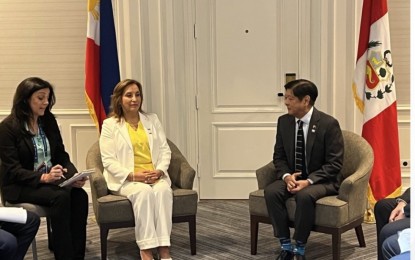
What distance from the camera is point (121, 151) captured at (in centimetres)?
444

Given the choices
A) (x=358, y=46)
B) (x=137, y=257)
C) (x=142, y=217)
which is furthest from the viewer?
(x=358, y=46)

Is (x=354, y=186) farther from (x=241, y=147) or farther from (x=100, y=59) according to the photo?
(x=100, y=59)

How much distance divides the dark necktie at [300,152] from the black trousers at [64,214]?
1577 millimetres

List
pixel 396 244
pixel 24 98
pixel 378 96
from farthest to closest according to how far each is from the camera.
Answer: pixel 378 96 → pixel 24 98 → pixel 396 244

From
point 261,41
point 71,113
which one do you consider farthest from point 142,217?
point 261,41

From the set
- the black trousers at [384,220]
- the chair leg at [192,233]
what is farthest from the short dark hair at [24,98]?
the black trousers at [384,220]

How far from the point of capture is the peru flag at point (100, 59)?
201 inches

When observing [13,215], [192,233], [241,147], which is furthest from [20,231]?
[241,147]

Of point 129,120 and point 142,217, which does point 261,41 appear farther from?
point 142,217

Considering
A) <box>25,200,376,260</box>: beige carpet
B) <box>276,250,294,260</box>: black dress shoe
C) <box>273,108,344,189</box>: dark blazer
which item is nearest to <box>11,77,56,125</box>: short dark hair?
<box>25,200,376,260</box>: beige carpet

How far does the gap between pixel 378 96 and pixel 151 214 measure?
7.26ft

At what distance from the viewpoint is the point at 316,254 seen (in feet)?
14.3

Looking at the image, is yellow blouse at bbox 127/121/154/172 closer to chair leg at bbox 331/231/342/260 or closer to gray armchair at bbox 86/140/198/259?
gray armchair at bbox 86/140/198/259

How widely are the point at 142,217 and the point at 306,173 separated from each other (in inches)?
48.6
